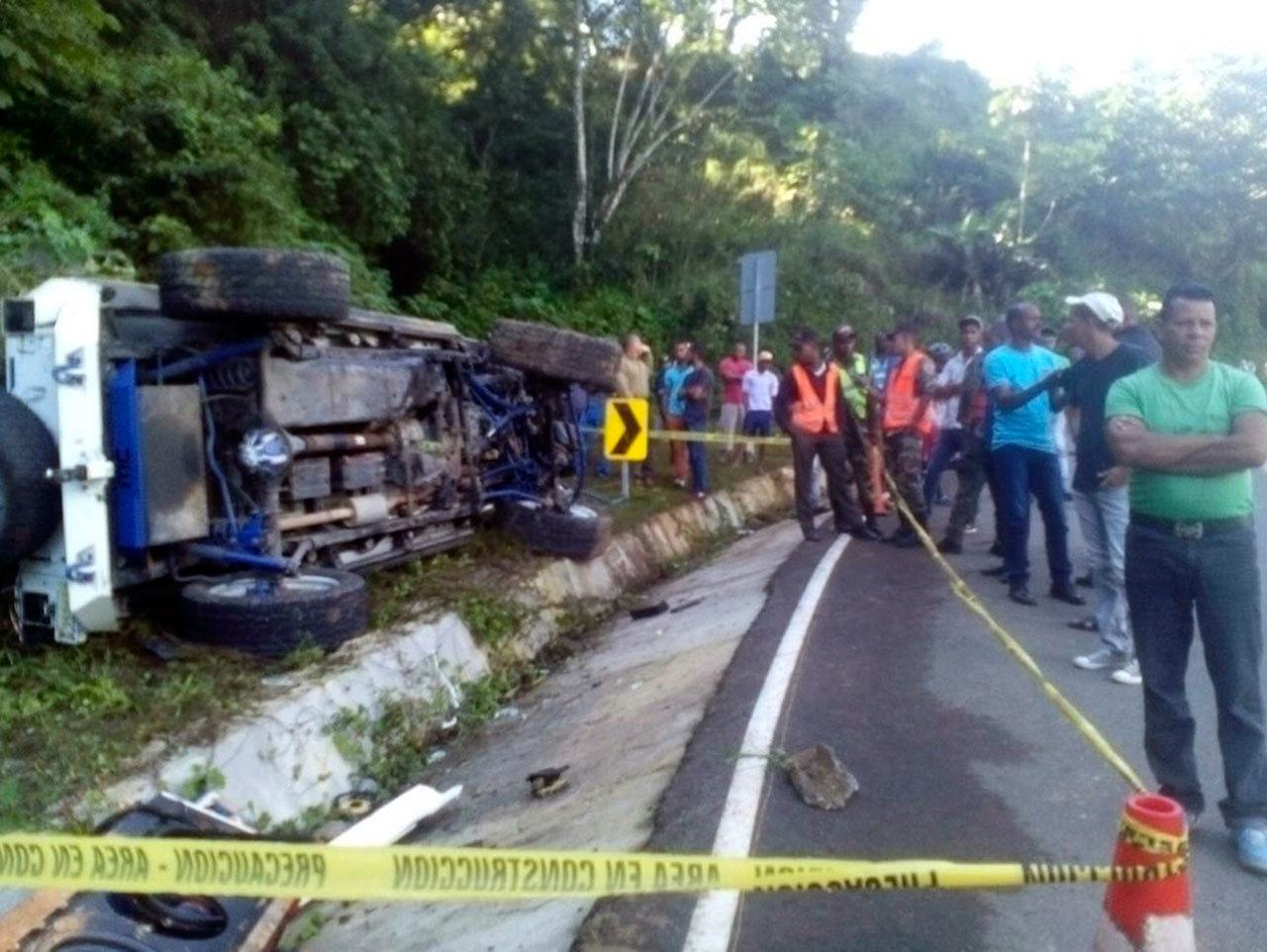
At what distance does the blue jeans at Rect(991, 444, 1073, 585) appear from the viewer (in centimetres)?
905

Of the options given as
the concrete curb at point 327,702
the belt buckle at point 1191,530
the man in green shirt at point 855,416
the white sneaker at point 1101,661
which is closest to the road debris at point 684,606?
the concrete curb at point 327,702

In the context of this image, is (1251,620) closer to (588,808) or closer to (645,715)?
(588,808)

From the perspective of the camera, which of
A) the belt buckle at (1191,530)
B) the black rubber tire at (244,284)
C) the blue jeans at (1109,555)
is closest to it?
the belt buckle at (1191,530)

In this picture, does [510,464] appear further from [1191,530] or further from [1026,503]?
[1191,530]

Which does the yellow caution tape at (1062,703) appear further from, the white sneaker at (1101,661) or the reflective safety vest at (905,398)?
the reflective safety vest at (905,398)

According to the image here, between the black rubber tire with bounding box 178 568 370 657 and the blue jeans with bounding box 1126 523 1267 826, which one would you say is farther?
the black rubber tire with bounding box 178 568 370 657

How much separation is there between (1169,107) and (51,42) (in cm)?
3164

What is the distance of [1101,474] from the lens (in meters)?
7.29

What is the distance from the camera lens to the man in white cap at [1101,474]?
284 inches

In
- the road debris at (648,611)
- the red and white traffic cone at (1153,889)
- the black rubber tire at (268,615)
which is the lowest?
the road debris at (648,611)

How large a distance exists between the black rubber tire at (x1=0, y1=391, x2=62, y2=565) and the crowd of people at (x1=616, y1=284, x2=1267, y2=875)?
14.6ft

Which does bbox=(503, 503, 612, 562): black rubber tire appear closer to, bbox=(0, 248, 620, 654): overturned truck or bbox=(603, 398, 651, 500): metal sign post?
bbox=(0, 248, 620, 654): overturned truck

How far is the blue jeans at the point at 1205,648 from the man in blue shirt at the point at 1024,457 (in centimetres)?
415

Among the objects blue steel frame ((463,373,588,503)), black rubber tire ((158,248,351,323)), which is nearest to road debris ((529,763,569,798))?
black rubber tire ((158,248,351,323))
